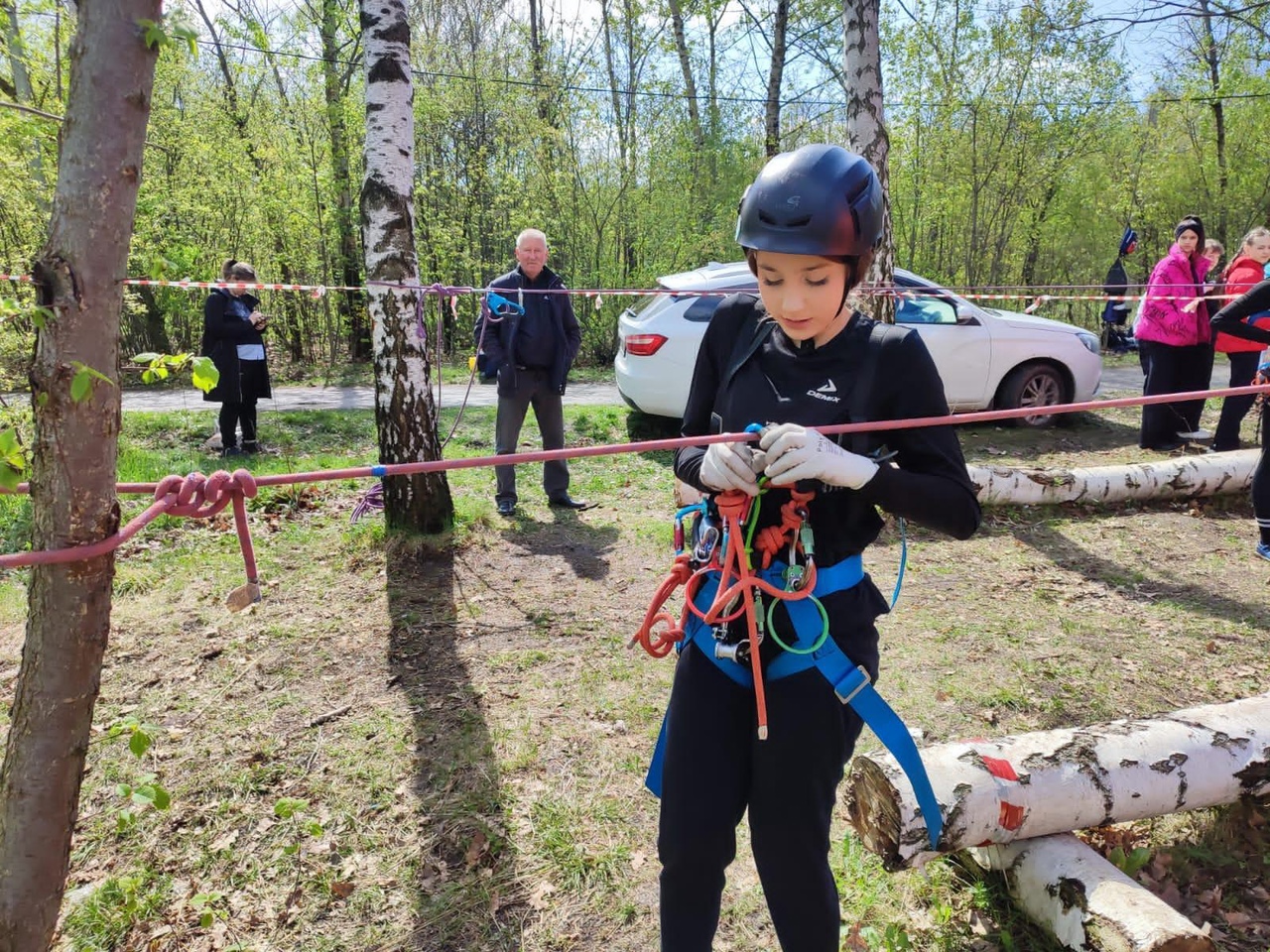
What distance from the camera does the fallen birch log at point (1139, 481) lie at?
19.9ft

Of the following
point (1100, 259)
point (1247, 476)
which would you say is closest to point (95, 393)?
point (1247, 476)

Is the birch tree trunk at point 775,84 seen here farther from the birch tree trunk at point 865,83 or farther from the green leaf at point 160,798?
the green leaf at point 160,798

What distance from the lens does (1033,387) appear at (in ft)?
28.5

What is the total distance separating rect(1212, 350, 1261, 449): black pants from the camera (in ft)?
22.5

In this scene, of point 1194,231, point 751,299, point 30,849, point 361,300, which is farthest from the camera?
point 361,300

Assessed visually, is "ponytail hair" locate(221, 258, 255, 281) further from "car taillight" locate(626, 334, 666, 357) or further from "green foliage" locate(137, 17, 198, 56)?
"green foliage" locate(137, 17, 198, 56)

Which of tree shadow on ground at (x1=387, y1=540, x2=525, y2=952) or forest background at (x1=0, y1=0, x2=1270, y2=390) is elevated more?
forest background at (x1=0, y1=0, x2=1270, y2=390)

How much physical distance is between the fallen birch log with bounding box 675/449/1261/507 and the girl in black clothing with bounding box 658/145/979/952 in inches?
190

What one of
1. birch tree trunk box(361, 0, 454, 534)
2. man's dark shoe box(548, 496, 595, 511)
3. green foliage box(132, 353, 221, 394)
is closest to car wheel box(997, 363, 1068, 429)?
man's dark shoe box(548, 496, 595, 511)

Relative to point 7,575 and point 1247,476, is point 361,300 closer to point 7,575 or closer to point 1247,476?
point 7,575

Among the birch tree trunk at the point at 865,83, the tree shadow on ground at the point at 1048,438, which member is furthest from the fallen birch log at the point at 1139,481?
the birch tree trunk at the point at 865,83

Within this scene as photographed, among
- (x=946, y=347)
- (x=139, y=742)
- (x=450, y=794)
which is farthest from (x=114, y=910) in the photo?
(x=946, y=347)

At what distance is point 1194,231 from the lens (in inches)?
283

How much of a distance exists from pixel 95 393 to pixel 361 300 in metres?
13.7
